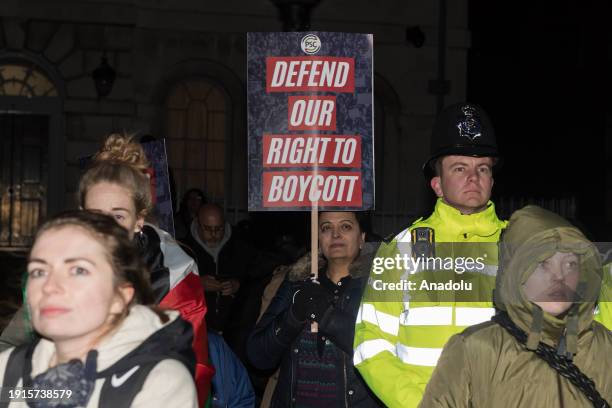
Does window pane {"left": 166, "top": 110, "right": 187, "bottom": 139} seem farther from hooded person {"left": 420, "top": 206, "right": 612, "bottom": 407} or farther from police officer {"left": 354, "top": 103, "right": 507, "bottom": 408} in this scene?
hooded person {"left": 420, "top": 206, "right": 612, "bottom": 407}

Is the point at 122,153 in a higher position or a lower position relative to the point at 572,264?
higher

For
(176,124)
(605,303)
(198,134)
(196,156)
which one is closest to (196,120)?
(198,134)

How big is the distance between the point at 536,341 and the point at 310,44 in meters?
2.16

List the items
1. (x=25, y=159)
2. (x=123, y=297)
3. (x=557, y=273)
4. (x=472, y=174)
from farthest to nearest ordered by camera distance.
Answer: (x=25, y=159) < (x=472, y=174) < (x=557, y=273) < (x=123, y=297)

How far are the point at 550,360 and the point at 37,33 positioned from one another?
47.6ft

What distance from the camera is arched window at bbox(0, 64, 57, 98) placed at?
1650cm

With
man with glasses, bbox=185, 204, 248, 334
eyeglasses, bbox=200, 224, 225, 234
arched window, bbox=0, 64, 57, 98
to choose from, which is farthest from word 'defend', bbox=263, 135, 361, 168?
arched window, bbox=0, 64, 57, 98

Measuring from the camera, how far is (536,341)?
10.7 feet

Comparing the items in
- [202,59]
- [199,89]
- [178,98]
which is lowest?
[178,98]

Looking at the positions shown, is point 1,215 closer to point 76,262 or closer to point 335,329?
point 335,329

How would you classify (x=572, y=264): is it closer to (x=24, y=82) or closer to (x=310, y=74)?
(x=310, y=74)

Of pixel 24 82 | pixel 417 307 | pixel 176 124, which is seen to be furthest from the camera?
pixel 176 124

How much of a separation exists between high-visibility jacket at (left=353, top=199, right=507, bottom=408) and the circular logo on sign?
47.5 inches

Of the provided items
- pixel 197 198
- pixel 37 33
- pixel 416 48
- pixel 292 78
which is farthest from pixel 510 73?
pixel 292 78
